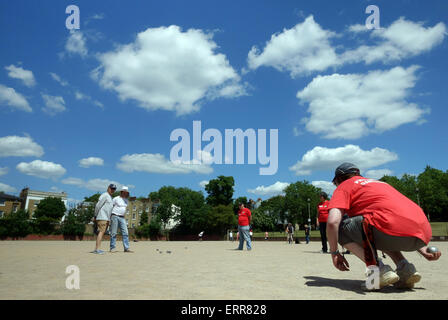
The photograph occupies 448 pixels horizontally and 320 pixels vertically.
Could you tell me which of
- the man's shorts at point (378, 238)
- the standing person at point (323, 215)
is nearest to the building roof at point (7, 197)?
the standing person at point (323, 215)

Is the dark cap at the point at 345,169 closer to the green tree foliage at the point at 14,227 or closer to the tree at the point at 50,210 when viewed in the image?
the green tree foliage at the point at 14,227

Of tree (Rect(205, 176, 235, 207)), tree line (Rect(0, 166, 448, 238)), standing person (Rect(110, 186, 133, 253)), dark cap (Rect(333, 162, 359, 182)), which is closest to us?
dark cap (Rect(333, 162, 359, 182))

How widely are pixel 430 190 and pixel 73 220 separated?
81.7 m

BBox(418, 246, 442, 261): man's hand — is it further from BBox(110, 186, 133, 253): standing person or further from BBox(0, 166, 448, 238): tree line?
BBox(0, 166, 448, 238): tree line

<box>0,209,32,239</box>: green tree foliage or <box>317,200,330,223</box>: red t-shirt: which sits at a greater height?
<box>317,200,330,223</box>: red t-shirt

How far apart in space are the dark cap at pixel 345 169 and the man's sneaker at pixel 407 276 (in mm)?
1145

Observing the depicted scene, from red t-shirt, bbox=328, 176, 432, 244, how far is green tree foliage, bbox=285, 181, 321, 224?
10101cm

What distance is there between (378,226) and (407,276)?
648 mm

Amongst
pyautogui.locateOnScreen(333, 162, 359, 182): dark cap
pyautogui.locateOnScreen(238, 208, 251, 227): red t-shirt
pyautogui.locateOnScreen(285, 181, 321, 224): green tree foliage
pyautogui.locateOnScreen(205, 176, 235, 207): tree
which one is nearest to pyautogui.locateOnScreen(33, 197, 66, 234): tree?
pyautogui.locateOnScreen(205, 176, 235, 207): tree

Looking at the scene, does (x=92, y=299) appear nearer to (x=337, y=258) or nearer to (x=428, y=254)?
→ (x=337, y=258)

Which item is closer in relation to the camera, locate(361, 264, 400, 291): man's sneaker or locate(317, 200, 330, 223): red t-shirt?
locate(361, 264, 400, 291): man's sneaker

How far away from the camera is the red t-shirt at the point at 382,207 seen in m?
2.93

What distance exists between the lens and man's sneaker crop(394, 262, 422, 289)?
3.06m

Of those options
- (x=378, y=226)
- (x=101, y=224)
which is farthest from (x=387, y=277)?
(x=101, y=224)
